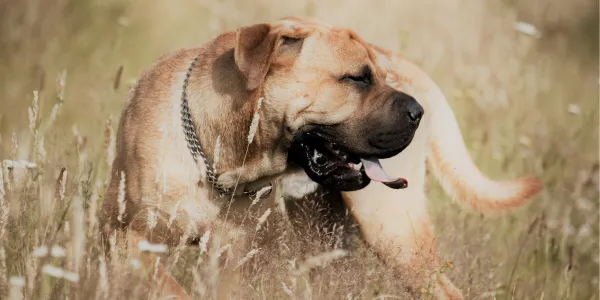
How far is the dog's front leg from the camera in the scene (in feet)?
13.0

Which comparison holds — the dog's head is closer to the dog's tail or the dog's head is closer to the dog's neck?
the dog's neck

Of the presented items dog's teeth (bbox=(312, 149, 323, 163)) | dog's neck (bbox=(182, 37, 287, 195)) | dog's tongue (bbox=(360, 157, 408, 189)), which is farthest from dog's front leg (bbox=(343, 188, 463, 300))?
dog's neck (bbox=(182, 37, 287, 195))

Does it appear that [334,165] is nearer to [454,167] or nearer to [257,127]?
[257,127]

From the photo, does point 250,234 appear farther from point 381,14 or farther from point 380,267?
point 381,14

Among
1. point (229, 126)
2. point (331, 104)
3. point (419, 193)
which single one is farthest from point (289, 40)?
point (419, 193)

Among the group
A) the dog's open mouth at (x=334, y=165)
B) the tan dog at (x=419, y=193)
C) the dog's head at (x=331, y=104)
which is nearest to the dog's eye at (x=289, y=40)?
the dog's head at (x=331, y=104)

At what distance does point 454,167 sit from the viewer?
4.08m

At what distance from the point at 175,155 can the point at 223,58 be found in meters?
0.52

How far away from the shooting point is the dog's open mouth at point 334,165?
3730 mm

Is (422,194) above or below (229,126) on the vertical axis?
below

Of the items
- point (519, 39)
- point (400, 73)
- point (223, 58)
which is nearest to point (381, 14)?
point (519, 39)

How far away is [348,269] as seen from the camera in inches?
133

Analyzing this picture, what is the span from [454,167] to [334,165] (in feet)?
2.24

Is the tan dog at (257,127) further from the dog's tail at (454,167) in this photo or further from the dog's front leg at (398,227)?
the dog's tail at (454,167)
